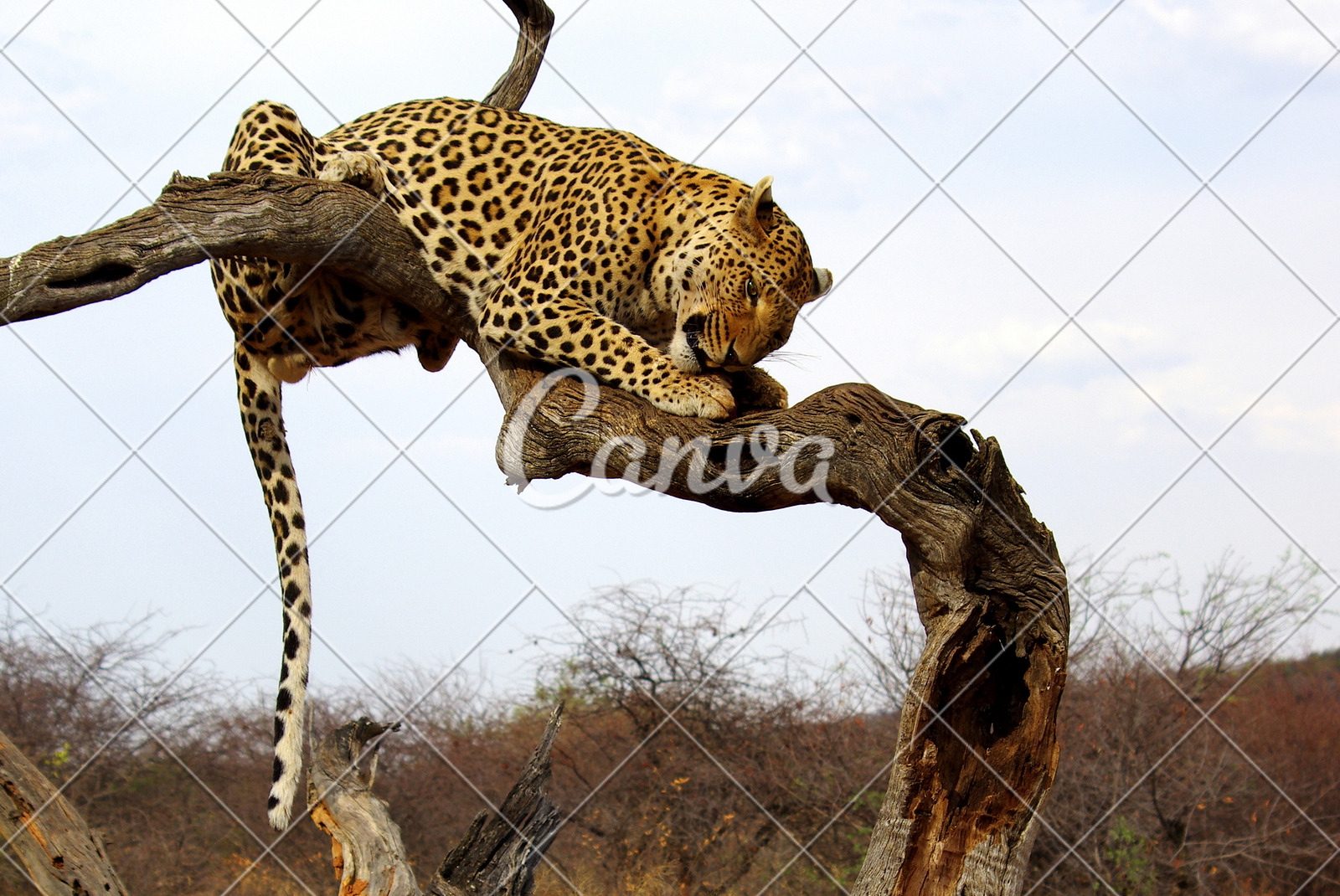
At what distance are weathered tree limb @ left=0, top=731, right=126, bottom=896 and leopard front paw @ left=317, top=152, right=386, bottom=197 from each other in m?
2.95

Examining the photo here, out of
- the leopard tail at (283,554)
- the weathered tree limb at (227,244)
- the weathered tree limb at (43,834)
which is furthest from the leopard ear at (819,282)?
the weathered tree limb at (43,834)

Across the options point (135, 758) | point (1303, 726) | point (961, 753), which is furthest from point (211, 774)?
point (1303, 726)

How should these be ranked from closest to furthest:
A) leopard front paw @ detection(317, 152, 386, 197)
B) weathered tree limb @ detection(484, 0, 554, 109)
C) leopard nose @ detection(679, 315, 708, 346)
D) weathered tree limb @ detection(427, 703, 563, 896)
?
leopard nose @ detection(679, 315, 708, 346), weathered tree limb @ detection(427, 703, 563, 896), leopard front paw @ detection(317, 152, 386, 197), weathered tree limb @ detection(484, 0, 554, 109)

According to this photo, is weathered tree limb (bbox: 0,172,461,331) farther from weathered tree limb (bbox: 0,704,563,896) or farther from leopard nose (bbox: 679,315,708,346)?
weathered tree limb (bbox: 0,704,563,896)

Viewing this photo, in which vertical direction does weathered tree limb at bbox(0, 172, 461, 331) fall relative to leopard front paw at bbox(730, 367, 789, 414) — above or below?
below

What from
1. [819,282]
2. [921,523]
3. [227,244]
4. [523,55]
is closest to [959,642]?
[921,523]

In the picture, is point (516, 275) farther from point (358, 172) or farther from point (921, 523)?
point (921, 523)

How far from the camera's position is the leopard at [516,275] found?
16.5 feet

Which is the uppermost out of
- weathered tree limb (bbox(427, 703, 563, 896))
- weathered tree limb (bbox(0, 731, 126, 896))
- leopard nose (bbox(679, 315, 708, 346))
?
leopard nose (bbox(679, 315, 708, 346))

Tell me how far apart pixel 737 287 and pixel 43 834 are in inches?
Result: 147

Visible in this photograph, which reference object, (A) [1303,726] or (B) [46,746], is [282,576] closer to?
(B) [46,746]

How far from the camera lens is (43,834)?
4.62 m

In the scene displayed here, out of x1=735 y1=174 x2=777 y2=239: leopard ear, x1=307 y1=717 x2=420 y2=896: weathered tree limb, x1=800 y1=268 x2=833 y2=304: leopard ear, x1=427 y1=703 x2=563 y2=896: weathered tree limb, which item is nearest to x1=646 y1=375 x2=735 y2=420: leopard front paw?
x1=735 y1=174 x2=777 y2=239: leopard ear

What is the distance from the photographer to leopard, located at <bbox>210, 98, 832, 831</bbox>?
5043 mm
